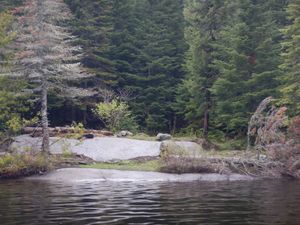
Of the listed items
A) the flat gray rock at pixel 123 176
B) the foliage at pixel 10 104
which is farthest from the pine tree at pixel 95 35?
the flat gray rock at pixel 123 176

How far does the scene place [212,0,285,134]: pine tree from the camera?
3244 centimetres

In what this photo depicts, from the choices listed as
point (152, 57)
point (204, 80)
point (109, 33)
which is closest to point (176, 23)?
point (152, 57)

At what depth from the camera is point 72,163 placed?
27.7 meters

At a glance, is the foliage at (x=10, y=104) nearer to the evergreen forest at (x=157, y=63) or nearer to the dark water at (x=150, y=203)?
the evergreen forest at (x=157, y=63)

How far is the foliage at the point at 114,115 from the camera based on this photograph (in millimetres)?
35406

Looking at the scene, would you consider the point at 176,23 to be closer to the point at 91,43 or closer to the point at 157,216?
the point at 91,43

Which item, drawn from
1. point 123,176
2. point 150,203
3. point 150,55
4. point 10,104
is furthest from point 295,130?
point 150,55

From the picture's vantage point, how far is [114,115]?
120ft

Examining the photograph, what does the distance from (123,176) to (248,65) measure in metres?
13.2

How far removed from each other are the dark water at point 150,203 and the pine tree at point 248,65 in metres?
10.2

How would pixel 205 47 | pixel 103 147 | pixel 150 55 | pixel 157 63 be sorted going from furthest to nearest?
pixel 150 55 < pixel 157 63 < pixel 205 47 < pixel 103 147

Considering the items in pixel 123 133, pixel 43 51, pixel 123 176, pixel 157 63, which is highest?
pixel 157 63

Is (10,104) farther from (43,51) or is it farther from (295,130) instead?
(295,130)

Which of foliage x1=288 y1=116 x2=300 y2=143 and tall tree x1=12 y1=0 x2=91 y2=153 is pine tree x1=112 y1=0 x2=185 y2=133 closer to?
tall tree x1=12 y1=0 x2=91 y2=153
